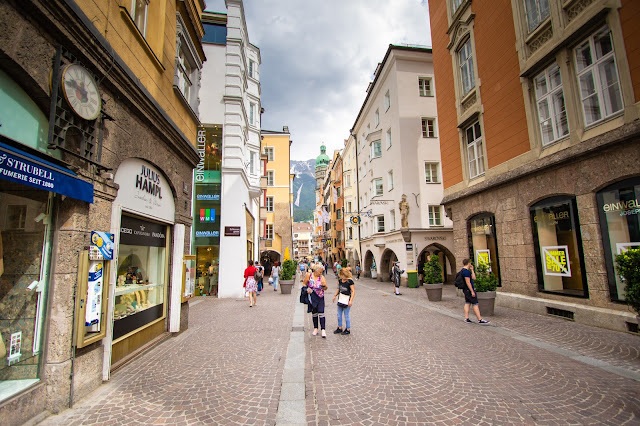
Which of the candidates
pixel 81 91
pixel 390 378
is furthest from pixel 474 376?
pixel 81 91

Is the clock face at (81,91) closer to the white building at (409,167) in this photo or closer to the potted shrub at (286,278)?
the potted shrub at (286,278)

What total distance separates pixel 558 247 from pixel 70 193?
11953mm

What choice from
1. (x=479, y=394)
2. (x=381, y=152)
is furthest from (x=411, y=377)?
(x=381, y=152)

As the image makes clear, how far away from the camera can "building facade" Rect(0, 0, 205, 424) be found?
3.49 metres

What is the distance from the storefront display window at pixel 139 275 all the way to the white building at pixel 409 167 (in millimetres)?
17676

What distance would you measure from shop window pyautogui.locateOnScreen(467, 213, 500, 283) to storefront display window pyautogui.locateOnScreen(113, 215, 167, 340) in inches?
446

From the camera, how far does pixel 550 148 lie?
31.9 ft

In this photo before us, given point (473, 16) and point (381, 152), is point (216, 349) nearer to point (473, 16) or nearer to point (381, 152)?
point (473, 16)

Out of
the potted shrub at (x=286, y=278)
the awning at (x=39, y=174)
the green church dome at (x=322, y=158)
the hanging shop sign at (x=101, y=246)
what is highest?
the green church dome at (x=322, y=158)

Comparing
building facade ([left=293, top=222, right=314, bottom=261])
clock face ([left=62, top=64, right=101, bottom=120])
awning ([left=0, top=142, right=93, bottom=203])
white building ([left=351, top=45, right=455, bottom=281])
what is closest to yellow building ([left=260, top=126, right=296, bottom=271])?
white building ([left=351, top=45, right=455, bottom=281])

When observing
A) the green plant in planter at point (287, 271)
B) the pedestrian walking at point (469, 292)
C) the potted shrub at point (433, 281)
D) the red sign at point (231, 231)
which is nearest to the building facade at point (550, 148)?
the potted shrub at point (433, 281)

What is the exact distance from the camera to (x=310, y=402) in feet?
13.7

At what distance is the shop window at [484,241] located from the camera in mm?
12480

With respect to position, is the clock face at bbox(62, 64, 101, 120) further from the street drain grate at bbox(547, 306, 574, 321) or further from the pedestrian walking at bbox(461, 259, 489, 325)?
the street drain grate at bbox(547, 306, 574, 321)
